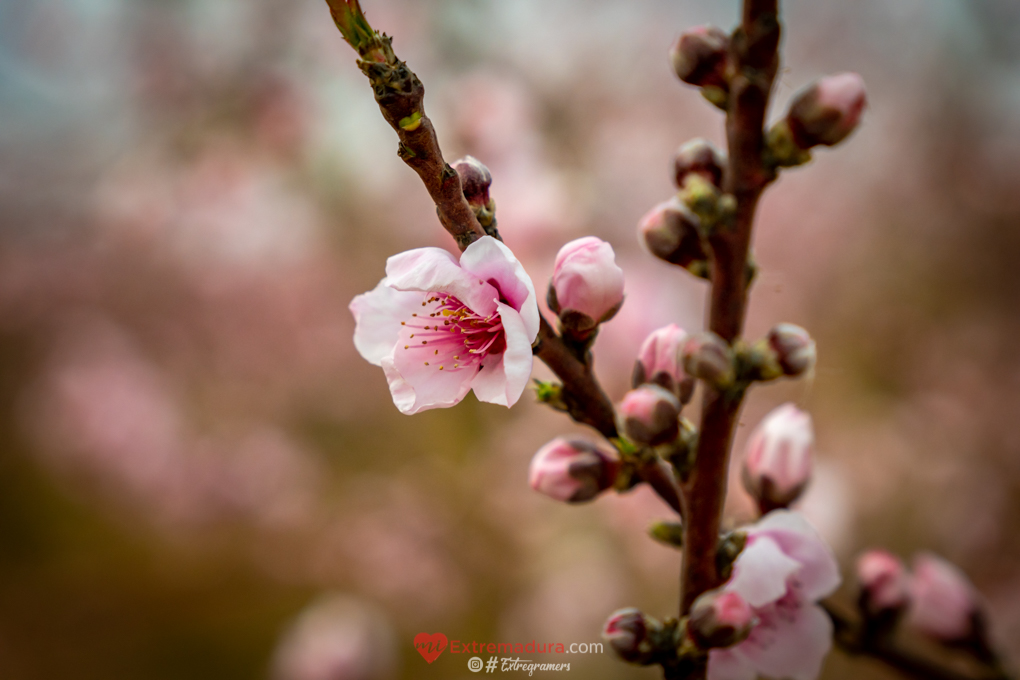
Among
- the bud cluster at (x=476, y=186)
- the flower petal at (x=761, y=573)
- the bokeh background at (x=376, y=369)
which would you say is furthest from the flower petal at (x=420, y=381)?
the bokeh background at (x=376, y=369)

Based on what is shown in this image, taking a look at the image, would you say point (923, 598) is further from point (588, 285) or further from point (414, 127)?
point (414, 127)

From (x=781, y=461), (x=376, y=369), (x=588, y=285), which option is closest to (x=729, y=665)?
(x=781, y=461)

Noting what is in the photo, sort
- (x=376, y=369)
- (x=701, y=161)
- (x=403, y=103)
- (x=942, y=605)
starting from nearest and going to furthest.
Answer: (x=403, y=103) < (x=701, y=161) < (x=942, y=605) < (x=376, y=369)

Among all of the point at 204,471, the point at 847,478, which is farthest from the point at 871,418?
the point at 204,471

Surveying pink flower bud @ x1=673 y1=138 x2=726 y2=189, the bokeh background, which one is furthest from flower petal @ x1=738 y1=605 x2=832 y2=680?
the bokeh background

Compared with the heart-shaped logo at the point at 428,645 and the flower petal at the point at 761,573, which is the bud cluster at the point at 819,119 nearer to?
the flower petal at the point at 761,573

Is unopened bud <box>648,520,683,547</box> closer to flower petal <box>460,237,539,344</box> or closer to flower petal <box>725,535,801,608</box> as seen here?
flower petal <box>725,535,801,608</box>
